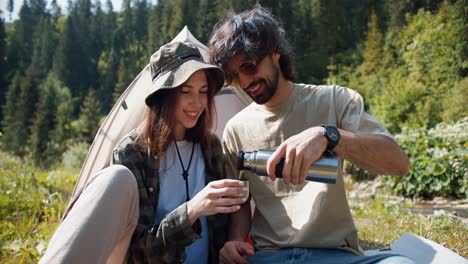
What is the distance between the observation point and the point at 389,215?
4188 millimetres

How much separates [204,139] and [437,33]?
1163cm

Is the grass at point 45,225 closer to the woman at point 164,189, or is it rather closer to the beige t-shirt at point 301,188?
the beige t-shirt at point 301,188

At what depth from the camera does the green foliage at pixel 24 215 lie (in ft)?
8.89

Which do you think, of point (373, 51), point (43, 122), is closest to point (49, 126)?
point (43, 122)

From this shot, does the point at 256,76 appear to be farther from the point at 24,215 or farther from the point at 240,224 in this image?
the point at 24,215

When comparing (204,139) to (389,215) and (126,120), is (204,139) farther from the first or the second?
(389,215)

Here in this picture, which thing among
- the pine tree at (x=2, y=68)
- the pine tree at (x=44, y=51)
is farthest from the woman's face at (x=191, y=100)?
the pine tree at (x=44, y=51)

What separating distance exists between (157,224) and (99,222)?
0.28m

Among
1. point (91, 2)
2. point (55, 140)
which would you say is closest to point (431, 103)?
point (55, 140)

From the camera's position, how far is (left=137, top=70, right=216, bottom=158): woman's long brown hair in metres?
1.68

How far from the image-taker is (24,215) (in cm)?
374

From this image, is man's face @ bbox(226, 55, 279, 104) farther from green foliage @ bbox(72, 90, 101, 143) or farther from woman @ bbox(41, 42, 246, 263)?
green foliage @ bbox(72, 90, 101, 143)

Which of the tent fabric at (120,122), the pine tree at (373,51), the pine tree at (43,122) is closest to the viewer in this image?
the tent fabric at (120,122)

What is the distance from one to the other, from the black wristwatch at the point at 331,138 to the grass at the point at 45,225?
1.55 meters
